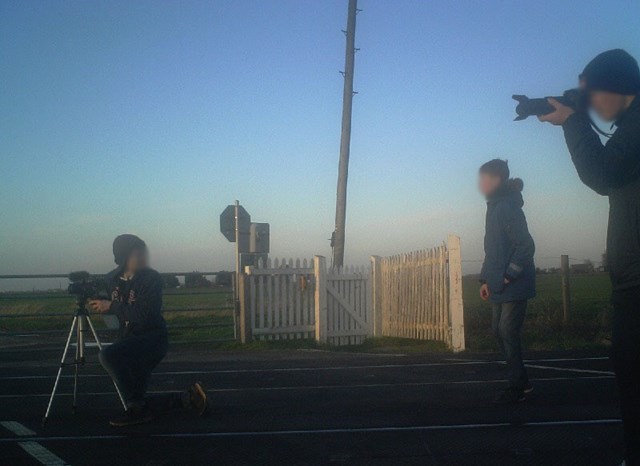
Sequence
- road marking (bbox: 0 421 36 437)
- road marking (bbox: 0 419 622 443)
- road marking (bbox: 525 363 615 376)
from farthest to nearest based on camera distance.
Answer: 1. road marking (bbox: 525 363 615 376)
2. road marking (bbox: 0 421 36 437)
3. road marking (bbox: 0 419 622 443)

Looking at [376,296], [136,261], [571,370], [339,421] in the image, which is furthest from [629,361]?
[376,296]

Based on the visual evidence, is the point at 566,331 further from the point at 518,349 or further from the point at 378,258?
the point at 518,349

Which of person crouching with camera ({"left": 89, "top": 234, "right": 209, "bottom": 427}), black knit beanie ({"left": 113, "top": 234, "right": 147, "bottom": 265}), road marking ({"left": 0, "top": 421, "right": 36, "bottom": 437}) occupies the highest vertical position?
black knit beanie ({"left": 113, "top": 234, "right": 147, "bottom": 265})

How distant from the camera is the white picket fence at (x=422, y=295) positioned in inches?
466

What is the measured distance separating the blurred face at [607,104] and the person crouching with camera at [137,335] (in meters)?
4.20

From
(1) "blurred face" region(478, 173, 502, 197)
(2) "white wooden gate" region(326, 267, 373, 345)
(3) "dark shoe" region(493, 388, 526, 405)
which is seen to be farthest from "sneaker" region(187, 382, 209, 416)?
(2) "white wooden gate" region(326, 267, 373, 345)

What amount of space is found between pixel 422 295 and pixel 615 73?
35.1 feet

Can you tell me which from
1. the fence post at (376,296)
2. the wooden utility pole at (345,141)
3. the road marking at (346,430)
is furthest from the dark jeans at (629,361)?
the wooden utility pole at (345,141)

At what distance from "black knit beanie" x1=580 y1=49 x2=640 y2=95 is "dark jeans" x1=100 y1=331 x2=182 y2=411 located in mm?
4388

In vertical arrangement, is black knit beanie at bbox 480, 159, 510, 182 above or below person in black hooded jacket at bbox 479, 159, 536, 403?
above

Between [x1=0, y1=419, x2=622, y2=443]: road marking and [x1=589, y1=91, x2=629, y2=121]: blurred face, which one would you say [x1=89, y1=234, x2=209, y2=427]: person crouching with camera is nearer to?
[x1=0, y1=419, x2=622, y2=443]: road marking

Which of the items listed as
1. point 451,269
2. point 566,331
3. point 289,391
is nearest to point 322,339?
point 451,269

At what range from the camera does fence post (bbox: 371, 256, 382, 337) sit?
15141 millimetres

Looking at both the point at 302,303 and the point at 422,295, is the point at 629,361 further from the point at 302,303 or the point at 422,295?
the point at 302,303
